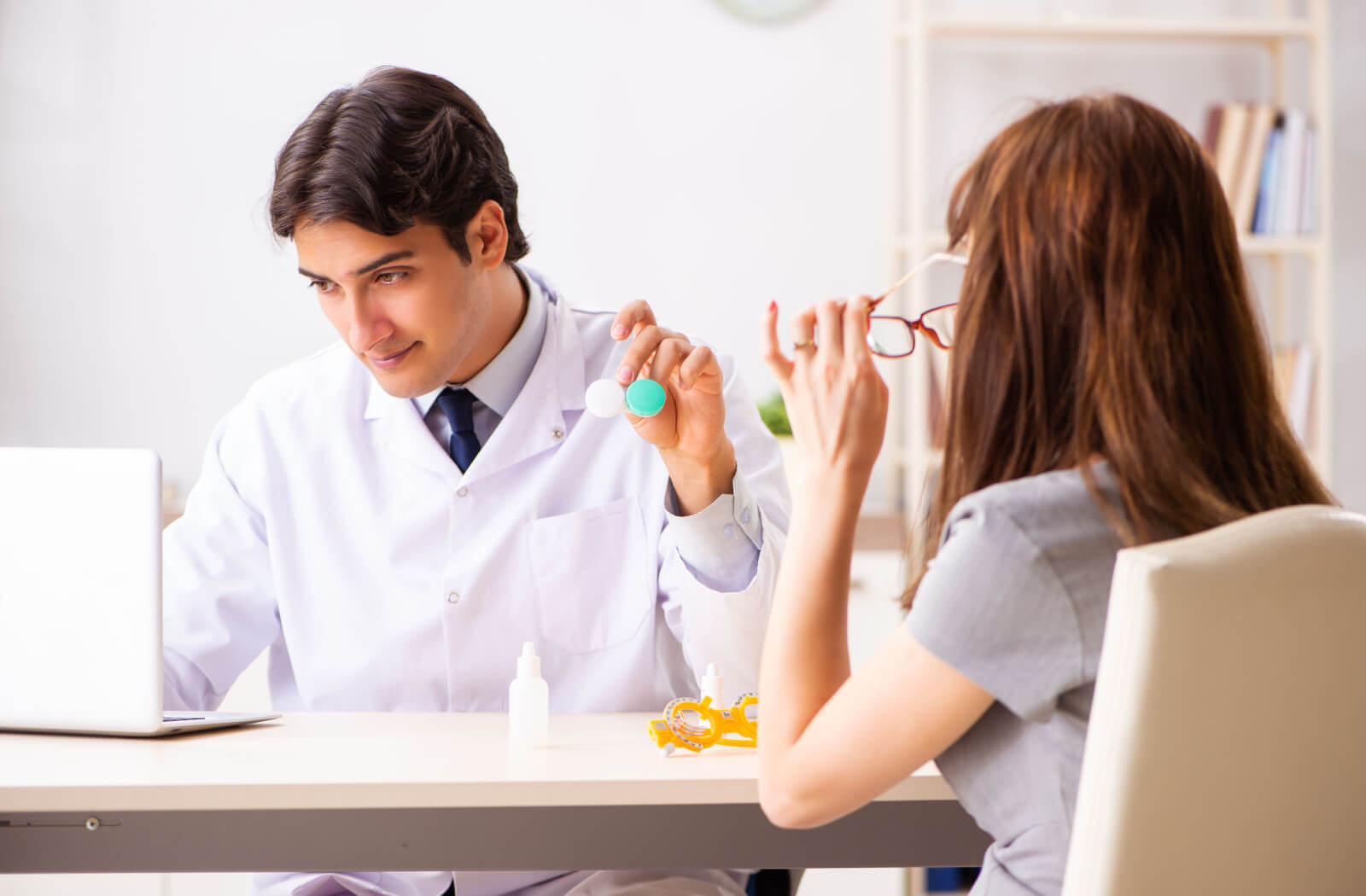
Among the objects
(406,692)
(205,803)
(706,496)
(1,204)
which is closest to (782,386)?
(706,496)

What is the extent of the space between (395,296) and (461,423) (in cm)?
19

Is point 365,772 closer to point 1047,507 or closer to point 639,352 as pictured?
point 639,352

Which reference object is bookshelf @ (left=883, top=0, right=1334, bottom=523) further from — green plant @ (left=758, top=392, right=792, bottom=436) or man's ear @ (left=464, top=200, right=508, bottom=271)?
man's ear @ (left=464, top=200, right=508, bottom=271)

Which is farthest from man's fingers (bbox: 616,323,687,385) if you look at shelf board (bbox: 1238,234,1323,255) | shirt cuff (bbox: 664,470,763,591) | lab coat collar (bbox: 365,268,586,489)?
shelf board (bbox: 1238,234,1323,255)

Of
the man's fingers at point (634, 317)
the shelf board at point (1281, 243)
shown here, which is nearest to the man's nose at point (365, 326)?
the man's fingers at point (634, 317)

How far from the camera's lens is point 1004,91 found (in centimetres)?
320

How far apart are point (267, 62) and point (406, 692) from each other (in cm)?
202

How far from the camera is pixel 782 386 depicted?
1.01m

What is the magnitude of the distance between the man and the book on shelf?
184 cm

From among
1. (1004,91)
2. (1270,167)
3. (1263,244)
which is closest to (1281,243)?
(1263,244)

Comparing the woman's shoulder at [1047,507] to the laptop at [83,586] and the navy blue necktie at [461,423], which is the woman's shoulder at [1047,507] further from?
the navy blue necktie at [461,423]

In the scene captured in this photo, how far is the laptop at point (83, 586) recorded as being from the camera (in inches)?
47.9

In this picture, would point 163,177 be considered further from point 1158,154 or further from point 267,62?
point 1158,154

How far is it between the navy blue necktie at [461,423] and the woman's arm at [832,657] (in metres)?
0.72
